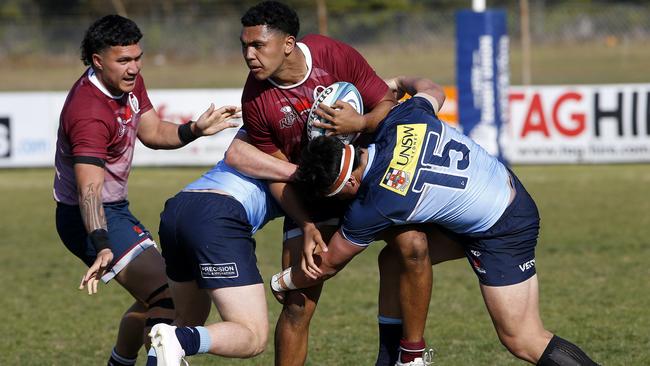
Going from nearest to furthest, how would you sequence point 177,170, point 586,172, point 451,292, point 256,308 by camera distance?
1. point 256,308
2. point 451,292
3. point 586,172
4. point 177,170

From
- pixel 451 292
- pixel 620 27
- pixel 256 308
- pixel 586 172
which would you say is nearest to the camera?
pixel 256 308

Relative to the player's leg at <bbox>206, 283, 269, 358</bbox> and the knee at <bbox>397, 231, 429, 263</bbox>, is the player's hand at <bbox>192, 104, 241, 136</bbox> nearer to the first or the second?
the player's leg at <bbox>206, 283, 269, 358</bbox>

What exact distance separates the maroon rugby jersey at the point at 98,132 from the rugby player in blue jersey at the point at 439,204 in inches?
45.4

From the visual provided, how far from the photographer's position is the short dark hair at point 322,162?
200 inches

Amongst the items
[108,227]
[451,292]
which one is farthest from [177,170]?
[108,227]

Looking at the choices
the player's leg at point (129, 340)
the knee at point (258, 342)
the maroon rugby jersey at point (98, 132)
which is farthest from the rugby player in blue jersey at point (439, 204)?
the maroon rugby jersey at point (98, 132)

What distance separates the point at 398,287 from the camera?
19.0ft

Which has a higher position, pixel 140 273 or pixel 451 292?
pixel 140 273

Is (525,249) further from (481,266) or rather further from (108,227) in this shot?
(108,227)

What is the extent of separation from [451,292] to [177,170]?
1037cm

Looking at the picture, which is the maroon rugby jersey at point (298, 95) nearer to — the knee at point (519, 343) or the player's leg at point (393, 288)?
the player's leg at point (393, 288)

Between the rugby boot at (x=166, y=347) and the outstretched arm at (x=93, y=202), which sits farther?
the outstretched arm at (x=93, y=202)

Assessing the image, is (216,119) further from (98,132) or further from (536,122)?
(536,122)

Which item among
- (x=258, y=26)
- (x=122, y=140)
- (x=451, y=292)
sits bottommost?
(x=451, y=292)
